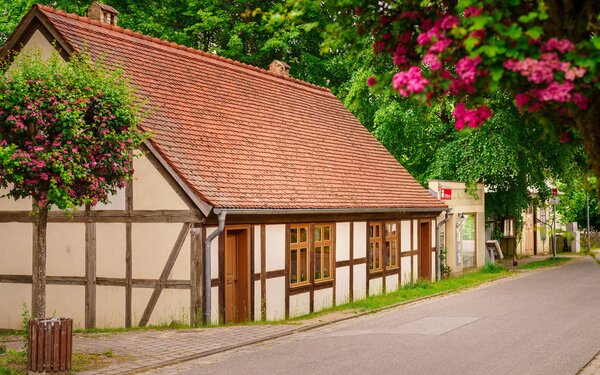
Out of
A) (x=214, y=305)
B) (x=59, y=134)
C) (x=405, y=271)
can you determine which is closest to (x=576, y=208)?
(x=405, y=271)

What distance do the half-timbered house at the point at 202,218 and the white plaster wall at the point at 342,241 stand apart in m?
0.05

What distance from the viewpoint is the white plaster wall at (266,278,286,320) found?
1766 centimetres

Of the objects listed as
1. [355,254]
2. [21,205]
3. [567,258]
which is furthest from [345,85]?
[21,205]

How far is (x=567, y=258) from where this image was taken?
124 feet

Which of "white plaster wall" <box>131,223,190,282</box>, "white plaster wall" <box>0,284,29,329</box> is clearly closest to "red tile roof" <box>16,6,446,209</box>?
"white plaster wall" <box>131,223,190,282</box>

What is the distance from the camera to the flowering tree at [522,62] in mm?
5555

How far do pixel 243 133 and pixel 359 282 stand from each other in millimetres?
5077

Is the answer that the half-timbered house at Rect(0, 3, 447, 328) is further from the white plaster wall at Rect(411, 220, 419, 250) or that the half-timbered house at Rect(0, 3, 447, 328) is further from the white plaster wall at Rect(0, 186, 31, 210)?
the white plaster wall at Rect(411, 220, 419, 250)

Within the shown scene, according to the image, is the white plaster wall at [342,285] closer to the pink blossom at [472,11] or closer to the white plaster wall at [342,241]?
the white plaster wall at [342,241]

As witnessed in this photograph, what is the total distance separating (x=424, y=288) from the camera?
77.6ft

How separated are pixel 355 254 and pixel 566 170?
14.7 meters

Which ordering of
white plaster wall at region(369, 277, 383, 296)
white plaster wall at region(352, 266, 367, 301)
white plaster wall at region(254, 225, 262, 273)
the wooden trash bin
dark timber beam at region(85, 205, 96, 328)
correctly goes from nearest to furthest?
the wooden trash bin < dark timber beam at region(85, 205, 96, 328) < white plaster wall at region(254, 225, 262, 273) < white plaster wall at region(352, 266, 367, 301) < white plaster wall at region(369, 277, 383, 296)

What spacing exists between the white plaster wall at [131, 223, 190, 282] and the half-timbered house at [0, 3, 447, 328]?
2 centimetres

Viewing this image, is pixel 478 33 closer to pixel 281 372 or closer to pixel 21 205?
pixel 281 372
